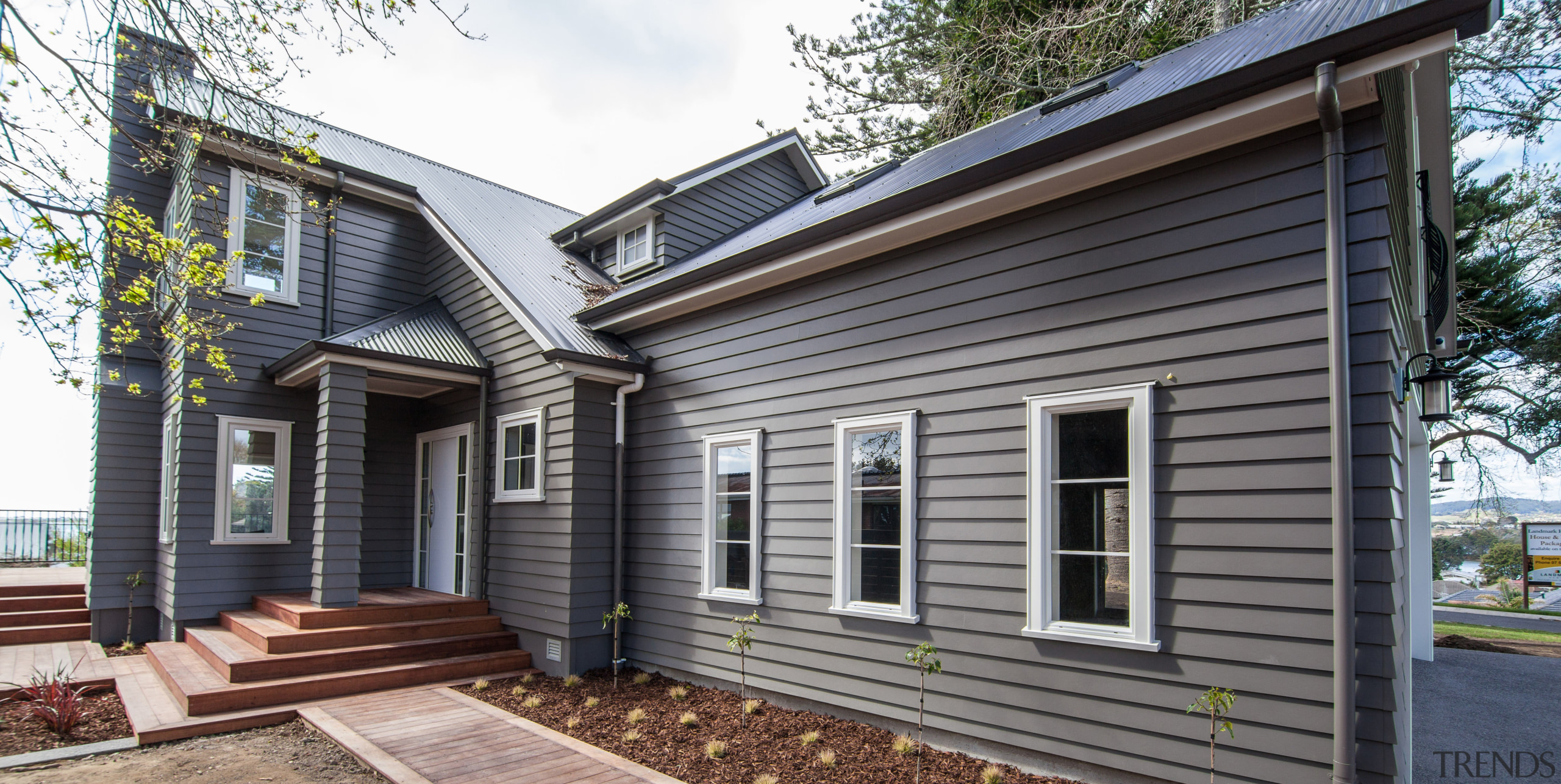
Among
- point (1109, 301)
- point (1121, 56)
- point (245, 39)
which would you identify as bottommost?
point (1109, 301)

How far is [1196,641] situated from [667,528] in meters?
4.78

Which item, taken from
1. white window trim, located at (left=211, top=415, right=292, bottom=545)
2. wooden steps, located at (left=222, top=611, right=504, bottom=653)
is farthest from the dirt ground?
white window trim, located at (left=211, top=415, right=292, bottom=545)

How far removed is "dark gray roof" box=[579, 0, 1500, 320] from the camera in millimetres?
3439

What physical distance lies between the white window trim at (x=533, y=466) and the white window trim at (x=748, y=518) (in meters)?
1.93

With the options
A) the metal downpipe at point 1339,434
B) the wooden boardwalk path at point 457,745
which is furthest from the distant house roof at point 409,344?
the metal downpipe at point 1339,434

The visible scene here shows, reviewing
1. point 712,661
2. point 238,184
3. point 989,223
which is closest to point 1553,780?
point 989,223

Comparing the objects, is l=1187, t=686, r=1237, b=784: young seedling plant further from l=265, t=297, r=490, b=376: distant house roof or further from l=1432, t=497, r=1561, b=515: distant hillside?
l=1432, t=497, r=1561, b=515: distant hillside

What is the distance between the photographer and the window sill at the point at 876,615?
5.23 m

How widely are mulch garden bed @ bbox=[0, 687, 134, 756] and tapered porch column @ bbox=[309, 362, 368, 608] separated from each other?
1695mm

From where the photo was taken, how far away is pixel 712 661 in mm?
6820

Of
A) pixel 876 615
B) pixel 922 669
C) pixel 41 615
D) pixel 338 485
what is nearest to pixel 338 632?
pixel 338 485

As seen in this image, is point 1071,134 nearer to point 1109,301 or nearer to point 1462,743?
point 1109,301

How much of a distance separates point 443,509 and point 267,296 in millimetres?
3261

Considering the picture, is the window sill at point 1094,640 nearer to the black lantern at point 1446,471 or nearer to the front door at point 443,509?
Answer: the black lantern at point 1446,471
